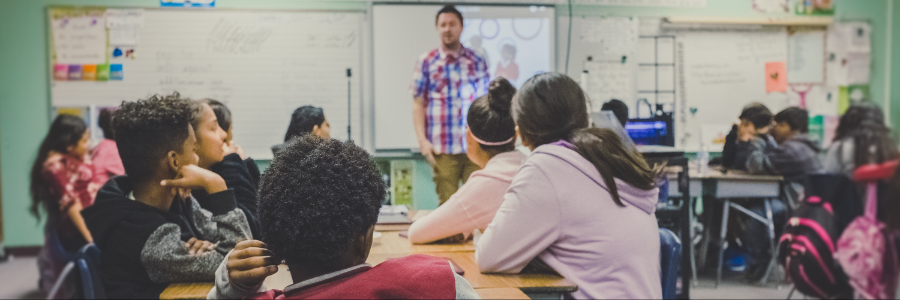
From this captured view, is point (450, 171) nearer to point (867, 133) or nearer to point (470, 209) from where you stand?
point (470, 209)

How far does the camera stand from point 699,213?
144 inches

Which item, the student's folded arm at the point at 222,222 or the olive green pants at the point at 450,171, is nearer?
→ the student's folded arm at the point at 222,222

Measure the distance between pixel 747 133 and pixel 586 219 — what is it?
1428 mm

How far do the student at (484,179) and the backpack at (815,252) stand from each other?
921 mm

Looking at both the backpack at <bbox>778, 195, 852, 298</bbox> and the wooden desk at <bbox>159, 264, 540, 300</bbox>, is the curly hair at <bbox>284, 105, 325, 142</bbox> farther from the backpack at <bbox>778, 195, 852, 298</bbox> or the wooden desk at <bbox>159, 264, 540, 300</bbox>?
the backpack at <bbox>778, 195, 852, 298</bbox>

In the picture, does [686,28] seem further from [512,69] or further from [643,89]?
[512,69]

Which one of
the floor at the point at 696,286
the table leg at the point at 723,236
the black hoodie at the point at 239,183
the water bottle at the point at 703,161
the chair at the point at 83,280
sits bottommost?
the floor at the point at 696,286

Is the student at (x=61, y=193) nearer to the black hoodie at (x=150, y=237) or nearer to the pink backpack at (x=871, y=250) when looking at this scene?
the black hoodie at (x=150, y=237)

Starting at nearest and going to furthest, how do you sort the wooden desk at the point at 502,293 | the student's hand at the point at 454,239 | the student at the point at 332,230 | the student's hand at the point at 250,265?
the student at the point at 332,230 → the student's hand at the point at 250,265 → the wooden desk at the point at 502,293 → the student's hand at the point at 454,239

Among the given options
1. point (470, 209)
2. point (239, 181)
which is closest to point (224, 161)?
point (239, 181)

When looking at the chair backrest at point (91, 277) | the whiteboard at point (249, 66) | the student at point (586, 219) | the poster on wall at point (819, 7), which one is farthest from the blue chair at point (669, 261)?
the whiteboard at point (249, 66)

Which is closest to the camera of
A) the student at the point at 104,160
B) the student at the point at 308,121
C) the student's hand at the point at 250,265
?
the student's hand at the point at 250,265

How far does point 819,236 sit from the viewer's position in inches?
72.2

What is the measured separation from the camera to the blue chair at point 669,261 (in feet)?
5.11
